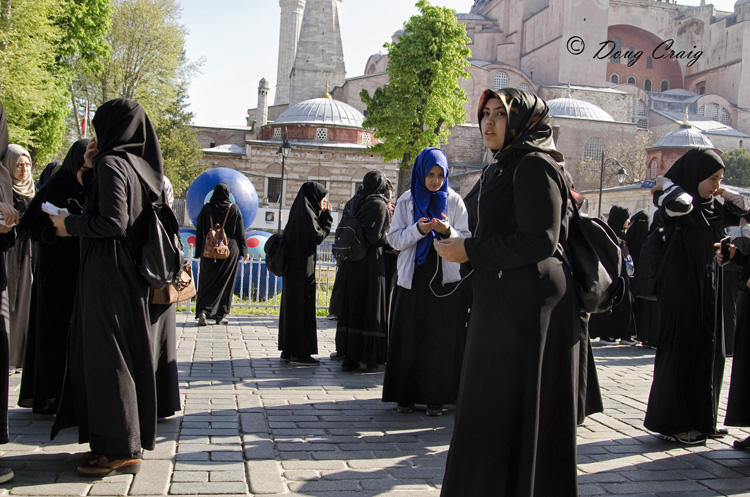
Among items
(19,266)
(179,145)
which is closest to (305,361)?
(19,266)

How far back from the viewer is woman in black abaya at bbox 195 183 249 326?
33.6 ft

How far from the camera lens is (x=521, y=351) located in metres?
2.95

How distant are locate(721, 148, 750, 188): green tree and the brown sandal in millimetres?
57435

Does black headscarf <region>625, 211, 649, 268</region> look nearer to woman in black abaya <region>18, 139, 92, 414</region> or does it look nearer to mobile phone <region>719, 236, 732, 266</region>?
mobile phone <region>719, 236, 732, 266</region>

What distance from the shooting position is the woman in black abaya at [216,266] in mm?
10227

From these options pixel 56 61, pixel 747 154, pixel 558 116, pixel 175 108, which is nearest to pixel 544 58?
pixel 558 116

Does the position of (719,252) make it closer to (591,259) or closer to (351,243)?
(591,259)

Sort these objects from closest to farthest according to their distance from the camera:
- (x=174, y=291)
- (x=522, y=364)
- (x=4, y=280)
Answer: (x=522, y=364) → (x=4, y=280) → (x=174, y=291)

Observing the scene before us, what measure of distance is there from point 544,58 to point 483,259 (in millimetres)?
68105

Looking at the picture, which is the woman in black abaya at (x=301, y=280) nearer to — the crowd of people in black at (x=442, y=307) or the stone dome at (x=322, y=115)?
the crowd of people in black at (x=442, y=307)

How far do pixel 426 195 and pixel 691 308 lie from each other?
218cm

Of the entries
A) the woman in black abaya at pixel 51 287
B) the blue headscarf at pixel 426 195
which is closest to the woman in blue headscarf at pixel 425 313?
the blue headscarf at pixel 426 195

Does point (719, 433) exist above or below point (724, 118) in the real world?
below

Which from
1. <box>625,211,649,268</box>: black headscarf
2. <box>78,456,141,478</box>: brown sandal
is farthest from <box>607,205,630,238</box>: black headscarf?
<box>78,456,141,478</box>: brown sandal
